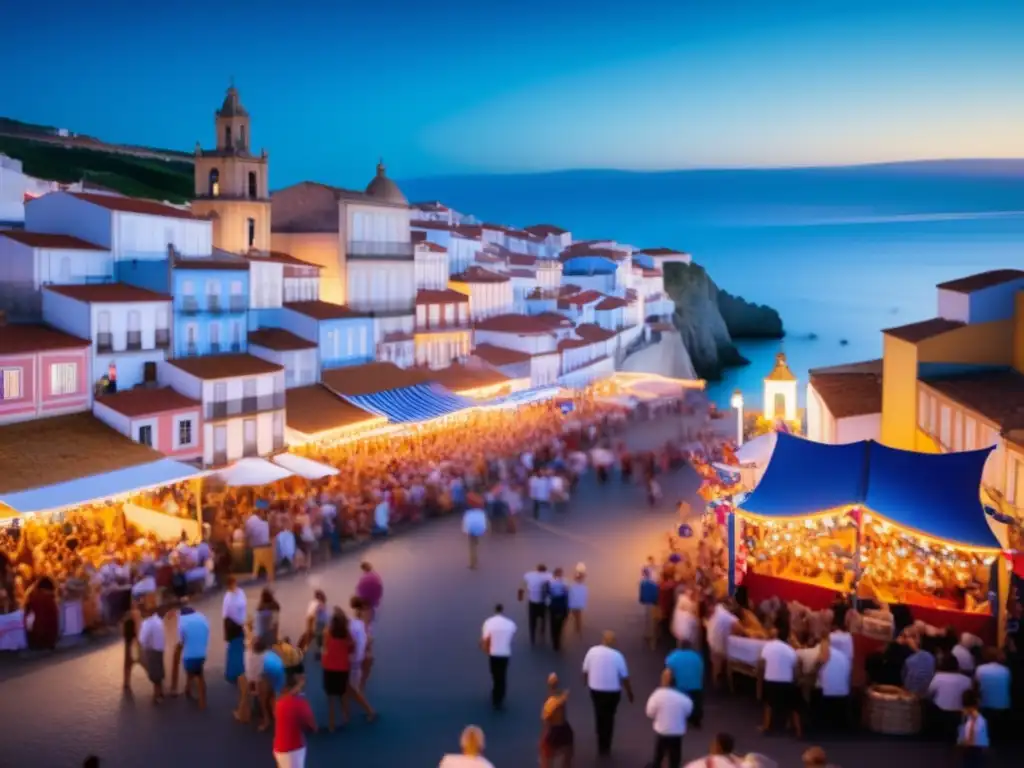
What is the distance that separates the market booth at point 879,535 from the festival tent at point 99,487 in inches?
440

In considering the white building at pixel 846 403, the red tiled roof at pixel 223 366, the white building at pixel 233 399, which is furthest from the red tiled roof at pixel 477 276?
the white building at pixel 233 399

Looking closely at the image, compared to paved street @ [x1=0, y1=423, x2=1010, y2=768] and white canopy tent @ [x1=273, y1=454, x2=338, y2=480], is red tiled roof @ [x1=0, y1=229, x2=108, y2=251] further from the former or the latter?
paved street @ [x1=0, y1=423, x2=1010, y2=768]

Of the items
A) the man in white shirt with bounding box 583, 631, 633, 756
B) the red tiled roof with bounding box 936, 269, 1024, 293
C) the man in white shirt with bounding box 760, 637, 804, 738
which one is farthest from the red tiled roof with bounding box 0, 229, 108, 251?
the man in white shirt with bounding box 760, 637, 804, 738

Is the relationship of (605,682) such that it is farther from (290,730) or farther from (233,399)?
(233,399)

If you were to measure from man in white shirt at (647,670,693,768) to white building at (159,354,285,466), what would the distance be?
19.2m

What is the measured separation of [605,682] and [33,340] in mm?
18060

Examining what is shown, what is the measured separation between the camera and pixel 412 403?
3334cm

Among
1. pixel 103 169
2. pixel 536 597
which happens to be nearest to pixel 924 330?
pixel 536 597

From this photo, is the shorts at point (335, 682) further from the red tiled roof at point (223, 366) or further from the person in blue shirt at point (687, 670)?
the red tiled roof at point (223, 366)

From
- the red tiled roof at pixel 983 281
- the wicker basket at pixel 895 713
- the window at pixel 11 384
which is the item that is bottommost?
the wicker basket at pixel 895 713

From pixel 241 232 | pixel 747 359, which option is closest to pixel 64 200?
pixel 241 232

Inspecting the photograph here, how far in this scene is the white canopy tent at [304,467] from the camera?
2289 cm

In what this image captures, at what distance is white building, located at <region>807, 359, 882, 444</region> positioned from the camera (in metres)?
25.3

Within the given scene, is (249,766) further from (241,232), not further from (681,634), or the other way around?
(241,232)
